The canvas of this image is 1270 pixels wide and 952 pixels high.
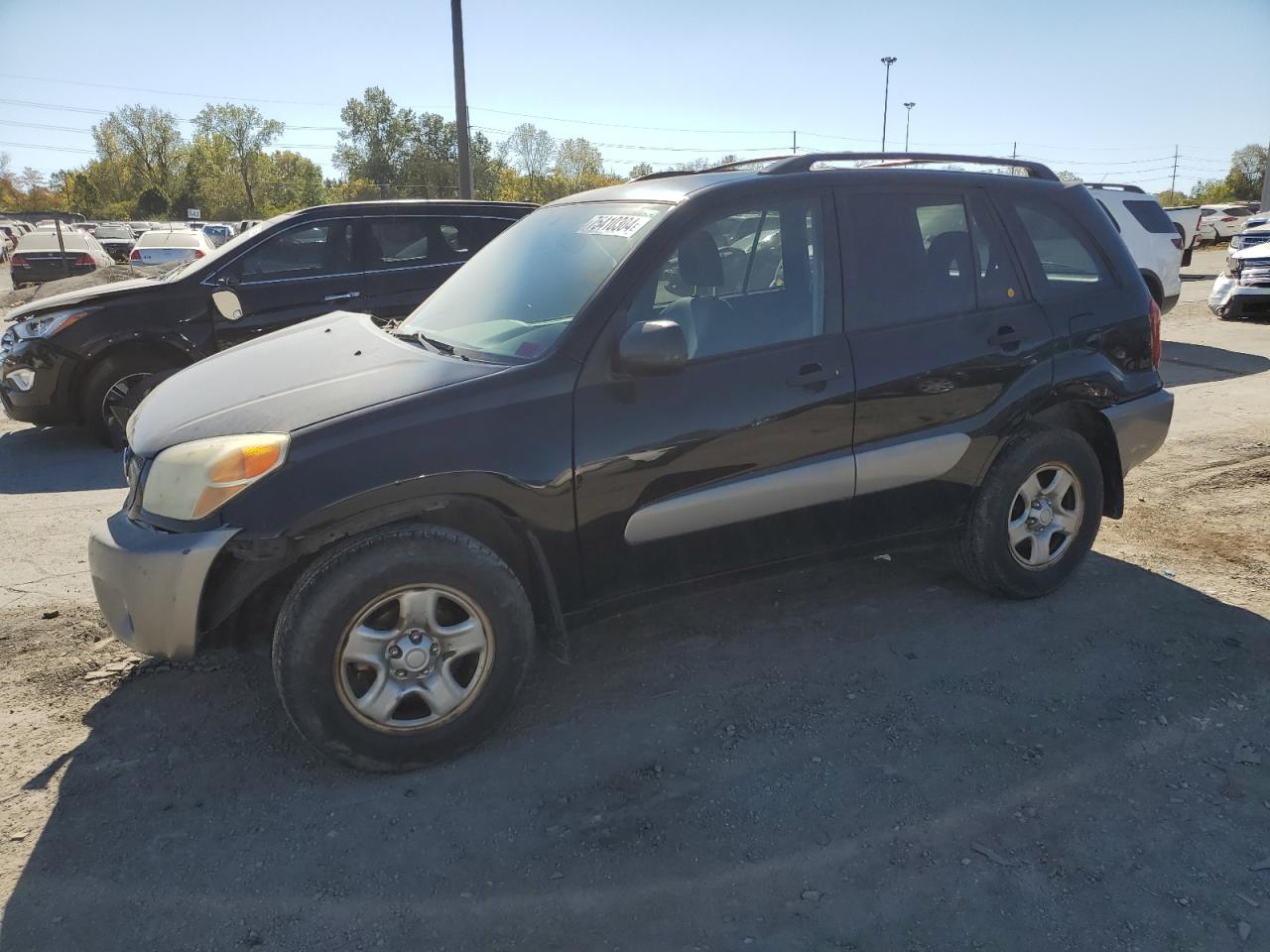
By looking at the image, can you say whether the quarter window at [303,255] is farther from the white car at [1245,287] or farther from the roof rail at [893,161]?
the white car at [1245,287]

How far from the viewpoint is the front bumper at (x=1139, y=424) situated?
13.8 ft

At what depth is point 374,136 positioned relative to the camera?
252ft

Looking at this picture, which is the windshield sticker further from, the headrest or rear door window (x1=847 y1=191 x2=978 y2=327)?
rear door window (x1=847 y1=191 x2=978 y2=327)

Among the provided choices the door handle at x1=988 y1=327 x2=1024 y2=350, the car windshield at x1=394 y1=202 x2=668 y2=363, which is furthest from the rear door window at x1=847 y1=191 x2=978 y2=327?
the car windshield at x1=394 y1=202 x2=668 y2=363

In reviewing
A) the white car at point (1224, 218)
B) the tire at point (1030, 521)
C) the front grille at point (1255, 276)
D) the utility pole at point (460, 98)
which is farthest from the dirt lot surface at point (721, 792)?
the white car at point (1224, 218)

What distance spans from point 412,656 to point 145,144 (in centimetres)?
10109

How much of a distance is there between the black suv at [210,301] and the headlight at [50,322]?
0.03 feet

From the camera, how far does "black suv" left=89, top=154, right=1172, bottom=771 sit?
111 inches

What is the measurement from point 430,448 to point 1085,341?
299 cm

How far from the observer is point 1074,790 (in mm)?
2883

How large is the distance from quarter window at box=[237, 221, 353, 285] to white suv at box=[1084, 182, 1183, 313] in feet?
29.0

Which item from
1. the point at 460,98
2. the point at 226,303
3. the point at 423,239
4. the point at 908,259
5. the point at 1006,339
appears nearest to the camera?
the point at 908,259

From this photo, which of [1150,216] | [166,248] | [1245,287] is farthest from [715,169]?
[166,248]

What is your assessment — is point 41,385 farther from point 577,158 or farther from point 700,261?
point 577,158
